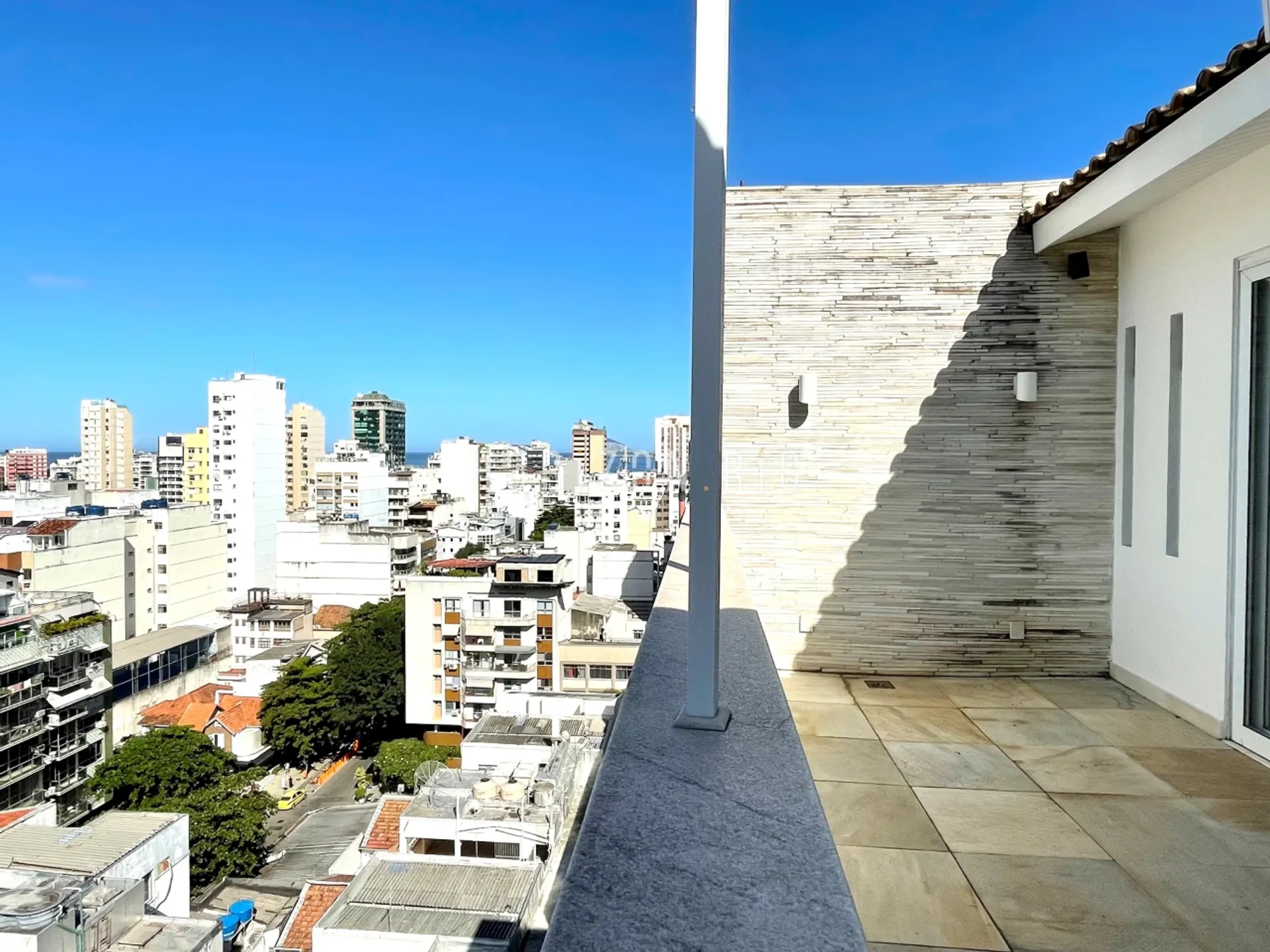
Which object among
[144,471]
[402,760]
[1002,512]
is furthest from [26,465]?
[1002,512]

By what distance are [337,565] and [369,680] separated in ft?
46.1

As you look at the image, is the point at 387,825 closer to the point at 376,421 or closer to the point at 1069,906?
the point at 1069,906

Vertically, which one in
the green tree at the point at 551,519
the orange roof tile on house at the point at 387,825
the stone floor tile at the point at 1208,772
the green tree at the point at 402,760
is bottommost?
the green tree at the point at 402,760

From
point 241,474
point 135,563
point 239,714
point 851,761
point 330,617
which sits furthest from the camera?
point 241,474

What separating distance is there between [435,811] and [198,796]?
332 inches

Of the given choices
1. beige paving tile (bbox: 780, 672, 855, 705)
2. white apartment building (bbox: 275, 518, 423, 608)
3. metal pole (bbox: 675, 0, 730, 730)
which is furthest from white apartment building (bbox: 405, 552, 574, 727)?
metal pole (bbox: 675, 0, 730, 730)

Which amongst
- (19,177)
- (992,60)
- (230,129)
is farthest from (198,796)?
(19,177)

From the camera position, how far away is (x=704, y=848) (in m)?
0.70

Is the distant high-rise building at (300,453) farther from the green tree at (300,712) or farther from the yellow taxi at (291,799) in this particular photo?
the yellow taxi at (291,799)

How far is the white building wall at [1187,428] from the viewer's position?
255cm

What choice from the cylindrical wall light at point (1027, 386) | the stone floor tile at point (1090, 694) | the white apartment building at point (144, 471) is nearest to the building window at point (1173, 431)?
the cylindrical wall light at point (1027, 386)

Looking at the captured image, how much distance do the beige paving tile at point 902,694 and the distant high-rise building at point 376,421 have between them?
10112cm

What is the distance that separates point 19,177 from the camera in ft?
117

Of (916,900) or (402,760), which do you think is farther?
(402,760)
